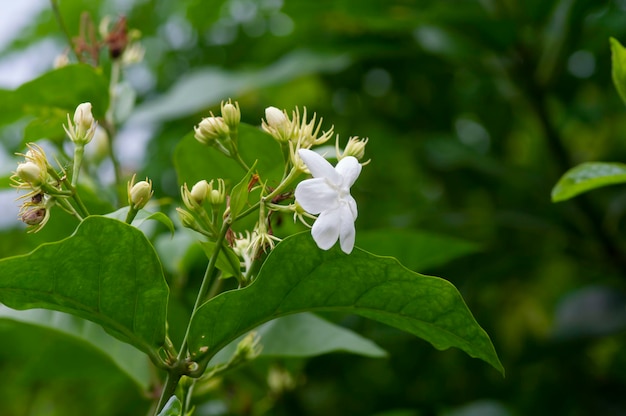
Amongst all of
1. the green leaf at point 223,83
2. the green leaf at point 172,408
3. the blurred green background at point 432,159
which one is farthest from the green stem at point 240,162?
the green leaf at point 223,83

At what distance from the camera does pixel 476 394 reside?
168 centimetres

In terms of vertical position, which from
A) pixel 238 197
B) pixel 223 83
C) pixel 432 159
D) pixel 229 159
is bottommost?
pixel 432 159

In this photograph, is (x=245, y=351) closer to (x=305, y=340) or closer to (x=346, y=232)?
(x=305, y=340)

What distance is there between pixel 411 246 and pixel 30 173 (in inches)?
24.8

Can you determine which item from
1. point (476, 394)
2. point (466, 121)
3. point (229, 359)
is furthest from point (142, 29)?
point (229, 359)

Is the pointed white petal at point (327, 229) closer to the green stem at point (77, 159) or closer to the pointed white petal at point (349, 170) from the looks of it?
the pointed white petal at point (349, 170)

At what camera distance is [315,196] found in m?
0.62

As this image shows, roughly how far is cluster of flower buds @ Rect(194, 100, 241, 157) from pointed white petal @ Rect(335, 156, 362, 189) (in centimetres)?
11

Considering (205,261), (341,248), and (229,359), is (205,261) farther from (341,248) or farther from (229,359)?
(341,248)

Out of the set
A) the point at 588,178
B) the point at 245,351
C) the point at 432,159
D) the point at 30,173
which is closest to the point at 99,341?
the point at 245,351

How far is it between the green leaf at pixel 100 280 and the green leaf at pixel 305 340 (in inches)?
8.7

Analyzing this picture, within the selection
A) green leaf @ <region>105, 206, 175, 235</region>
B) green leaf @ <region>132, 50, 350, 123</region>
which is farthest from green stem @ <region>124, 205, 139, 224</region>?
green leaf @ <region>132, 50, 350, 123</region>

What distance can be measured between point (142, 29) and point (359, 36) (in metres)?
0.85

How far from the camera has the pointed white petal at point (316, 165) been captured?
62cm
